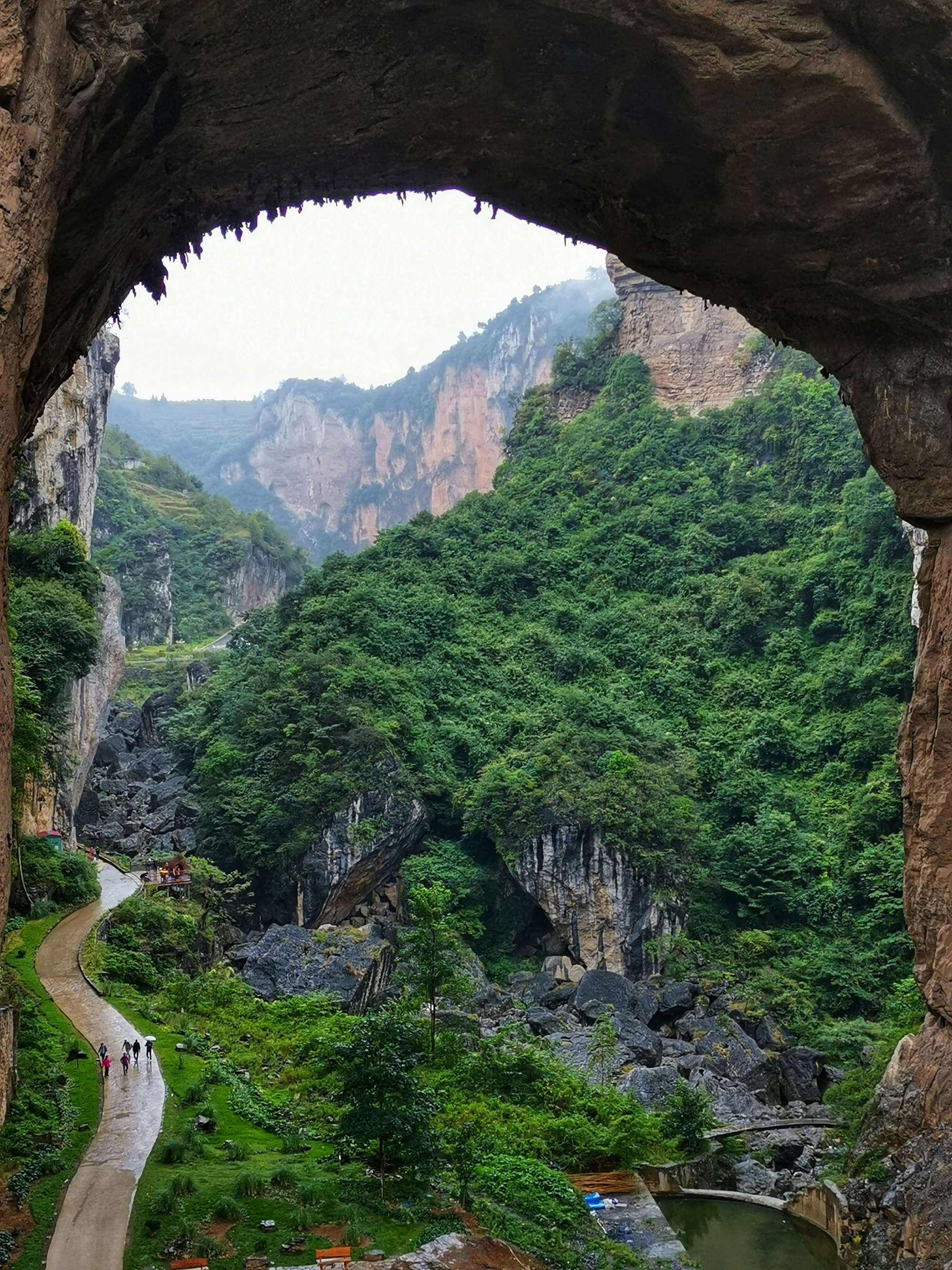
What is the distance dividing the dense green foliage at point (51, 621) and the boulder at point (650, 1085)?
43.3 feet

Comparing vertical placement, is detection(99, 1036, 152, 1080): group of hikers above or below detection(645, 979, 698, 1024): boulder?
above

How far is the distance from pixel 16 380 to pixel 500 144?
539cm

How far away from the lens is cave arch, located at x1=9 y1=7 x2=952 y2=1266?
7.11 meters

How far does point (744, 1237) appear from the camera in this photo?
1670 cm

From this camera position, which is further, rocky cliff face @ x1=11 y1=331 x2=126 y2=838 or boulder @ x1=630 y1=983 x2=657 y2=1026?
rocky cliff face @ x1=11 y1=331 x2=126 y2=838

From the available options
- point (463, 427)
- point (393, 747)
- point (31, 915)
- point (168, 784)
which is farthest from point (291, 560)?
point (31, 915)

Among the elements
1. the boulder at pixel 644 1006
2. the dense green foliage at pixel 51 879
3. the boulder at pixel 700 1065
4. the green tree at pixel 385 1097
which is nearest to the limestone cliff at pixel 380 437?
the dense green foliage at pixel 51 879

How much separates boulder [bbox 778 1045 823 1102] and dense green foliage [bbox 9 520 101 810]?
55.8 ft

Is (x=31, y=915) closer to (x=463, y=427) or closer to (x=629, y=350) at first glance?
(x=629, y=350)

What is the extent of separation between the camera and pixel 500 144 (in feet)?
32.1

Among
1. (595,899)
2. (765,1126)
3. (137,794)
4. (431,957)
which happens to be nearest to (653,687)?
(595,899)

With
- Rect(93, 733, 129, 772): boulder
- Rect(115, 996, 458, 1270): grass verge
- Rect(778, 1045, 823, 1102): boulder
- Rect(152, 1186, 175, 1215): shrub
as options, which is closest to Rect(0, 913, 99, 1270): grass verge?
Rect(115, 996, 458, 1270): grass verge

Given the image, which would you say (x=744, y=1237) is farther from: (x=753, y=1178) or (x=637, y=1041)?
(x=637, y=1041)

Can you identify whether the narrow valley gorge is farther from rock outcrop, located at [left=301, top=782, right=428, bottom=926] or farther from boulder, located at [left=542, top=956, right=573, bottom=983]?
boulder, located at [left=542, top=956, right=573, bottom=983]
